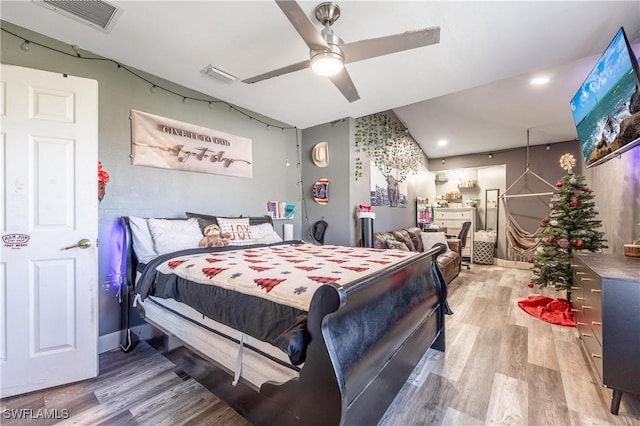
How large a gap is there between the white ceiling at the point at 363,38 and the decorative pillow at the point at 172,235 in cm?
153

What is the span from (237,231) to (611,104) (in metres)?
3.45

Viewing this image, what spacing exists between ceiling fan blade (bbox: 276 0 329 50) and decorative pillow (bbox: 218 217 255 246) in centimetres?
193

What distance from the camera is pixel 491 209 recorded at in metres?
6.89

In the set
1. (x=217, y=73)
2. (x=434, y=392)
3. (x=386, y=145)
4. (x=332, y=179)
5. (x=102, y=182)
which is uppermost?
(x=217, y=73)

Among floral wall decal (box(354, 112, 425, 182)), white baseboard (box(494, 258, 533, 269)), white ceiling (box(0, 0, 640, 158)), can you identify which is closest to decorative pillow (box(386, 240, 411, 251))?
floral wall decal (box(354, 112, 425, 182))

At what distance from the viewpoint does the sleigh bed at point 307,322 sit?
1024 millimetres

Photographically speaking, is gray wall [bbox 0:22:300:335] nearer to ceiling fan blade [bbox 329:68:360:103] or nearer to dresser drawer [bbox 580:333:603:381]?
ceiling fan blade [bbox 329:68:360:103]

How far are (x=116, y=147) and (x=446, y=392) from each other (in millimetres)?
3380

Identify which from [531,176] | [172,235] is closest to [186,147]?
[172,235]

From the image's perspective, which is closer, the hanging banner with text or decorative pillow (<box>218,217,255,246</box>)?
the hanging banner with text

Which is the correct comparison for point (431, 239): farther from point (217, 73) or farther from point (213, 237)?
point (217, 73)

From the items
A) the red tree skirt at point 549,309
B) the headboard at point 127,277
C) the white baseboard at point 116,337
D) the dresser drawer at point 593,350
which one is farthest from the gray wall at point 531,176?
the headboard at point 127,277

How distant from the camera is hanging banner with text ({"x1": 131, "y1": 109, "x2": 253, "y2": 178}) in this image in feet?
8.84

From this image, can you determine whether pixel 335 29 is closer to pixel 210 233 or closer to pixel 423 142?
pixel 210 233
